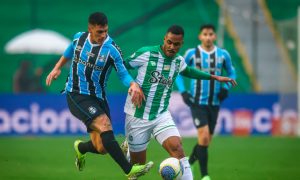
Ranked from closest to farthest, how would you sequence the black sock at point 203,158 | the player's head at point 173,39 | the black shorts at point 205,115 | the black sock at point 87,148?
the player's head at point 173,39, the black sock at point 87,148, the black sock at point 203,158, the black shorts at point 205,115

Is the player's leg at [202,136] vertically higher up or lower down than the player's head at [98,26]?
lower down

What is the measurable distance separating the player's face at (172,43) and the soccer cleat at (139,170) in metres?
1.43

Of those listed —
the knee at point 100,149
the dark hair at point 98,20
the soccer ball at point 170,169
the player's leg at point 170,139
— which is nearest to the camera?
the soccer ball at point 170,169

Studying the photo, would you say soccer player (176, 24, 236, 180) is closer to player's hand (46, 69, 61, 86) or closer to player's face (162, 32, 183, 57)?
player's face (162, 32, 183, 57)

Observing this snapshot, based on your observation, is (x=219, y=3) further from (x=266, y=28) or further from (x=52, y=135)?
(x=52, y=135)

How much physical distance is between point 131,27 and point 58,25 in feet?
7.27

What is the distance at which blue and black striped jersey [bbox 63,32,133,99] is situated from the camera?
33.3 ft

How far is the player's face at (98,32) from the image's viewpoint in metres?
10.0

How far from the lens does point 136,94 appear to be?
9.55 m

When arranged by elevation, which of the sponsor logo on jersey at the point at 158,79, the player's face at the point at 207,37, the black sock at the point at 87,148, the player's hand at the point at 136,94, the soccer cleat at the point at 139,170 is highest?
the player's face at the point at 207,37

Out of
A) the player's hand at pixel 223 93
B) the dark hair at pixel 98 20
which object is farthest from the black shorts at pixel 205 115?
the dark hair at pixel 98 20

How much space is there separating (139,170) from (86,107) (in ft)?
3.91

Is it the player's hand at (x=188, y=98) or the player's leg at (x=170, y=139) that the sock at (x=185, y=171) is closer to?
the player's leg at (x=170, y=139)

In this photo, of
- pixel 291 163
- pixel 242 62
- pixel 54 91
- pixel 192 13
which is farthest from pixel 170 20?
pixel 291 163
